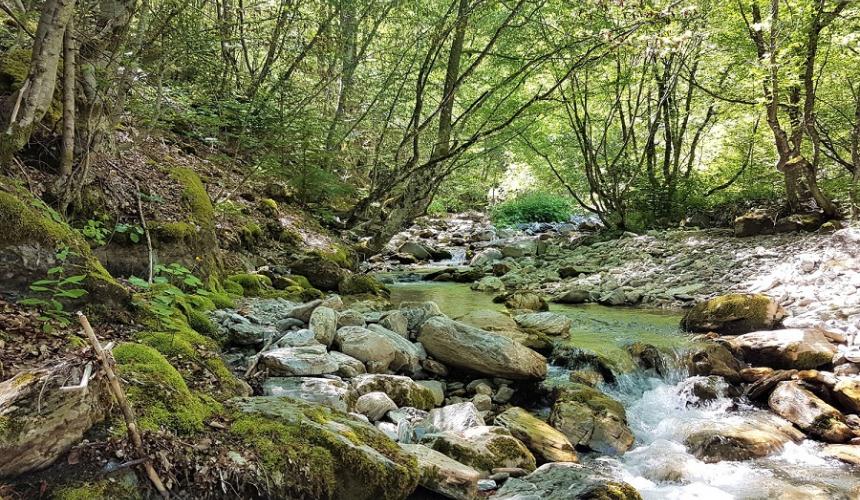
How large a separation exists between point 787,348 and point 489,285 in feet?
18.7

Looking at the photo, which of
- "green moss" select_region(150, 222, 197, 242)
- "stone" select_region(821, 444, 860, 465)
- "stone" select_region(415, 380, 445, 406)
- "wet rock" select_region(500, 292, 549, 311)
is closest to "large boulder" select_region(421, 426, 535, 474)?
"stone" select_region(415, 380, 445, 406)

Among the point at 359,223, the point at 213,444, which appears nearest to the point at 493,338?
the point at 213,444

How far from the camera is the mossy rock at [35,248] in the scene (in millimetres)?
3033

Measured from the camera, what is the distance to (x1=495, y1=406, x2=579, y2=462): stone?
4.06 m

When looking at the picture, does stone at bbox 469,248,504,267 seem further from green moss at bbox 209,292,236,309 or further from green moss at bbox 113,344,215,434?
green moss at bbox 113,344,215,434

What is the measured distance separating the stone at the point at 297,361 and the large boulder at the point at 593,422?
2.16m

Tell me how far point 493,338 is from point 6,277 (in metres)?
4.19

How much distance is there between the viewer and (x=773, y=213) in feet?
36.5

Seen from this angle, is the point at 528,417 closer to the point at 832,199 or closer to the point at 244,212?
the point at 244,212

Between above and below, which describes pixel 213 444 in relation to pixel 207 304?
below

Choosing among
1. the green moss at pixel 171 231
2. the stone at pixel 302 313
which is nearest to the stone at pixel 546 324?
the stone at pixel 302 313

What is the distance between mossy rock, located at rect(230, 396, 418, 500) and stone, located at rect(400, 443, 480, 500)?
0.13 meters

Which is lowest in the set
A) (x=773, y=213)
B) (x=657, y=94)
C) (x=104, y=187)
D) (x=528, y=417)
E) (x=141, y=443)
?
(x=528, y=417)

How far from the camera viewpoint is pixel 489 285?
10.7m
